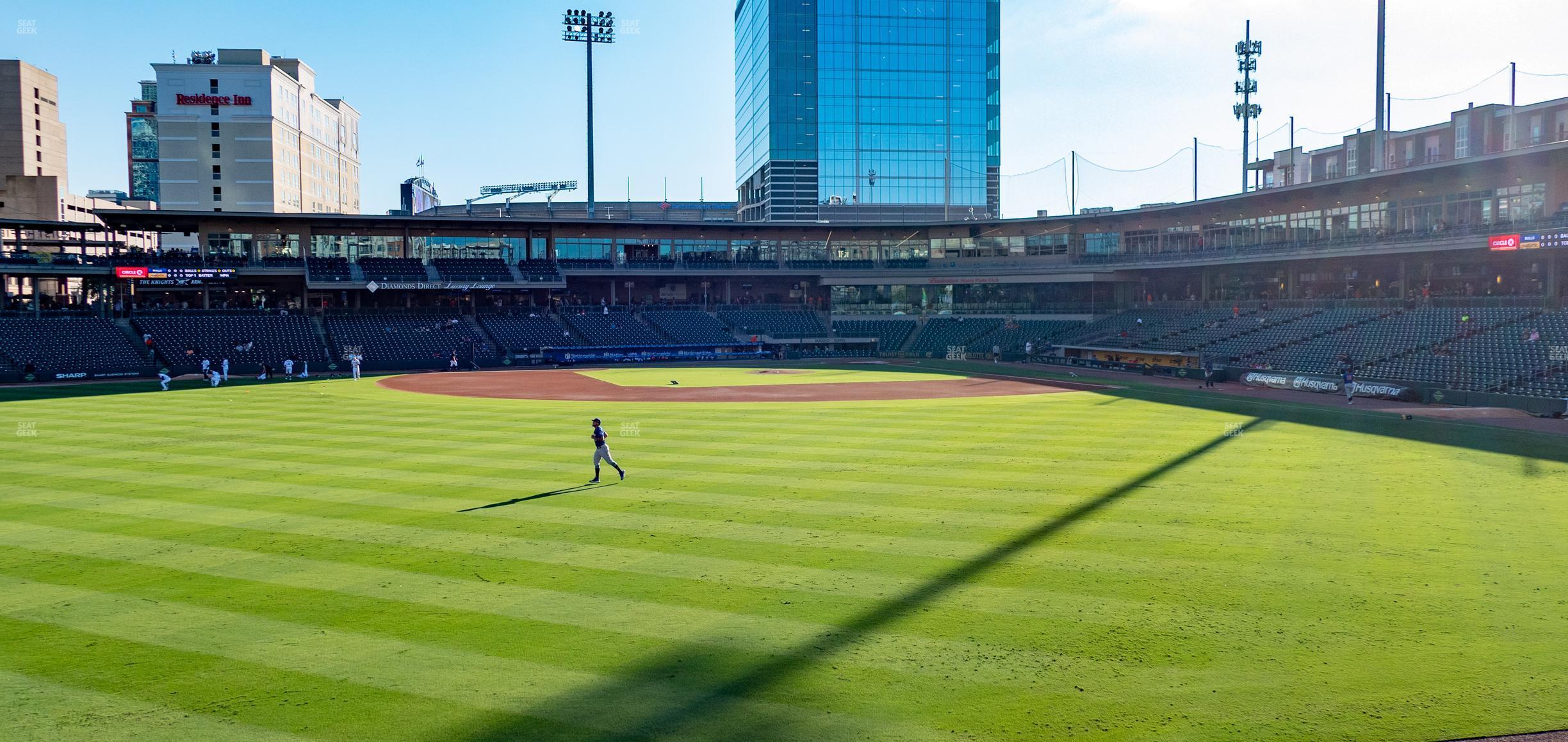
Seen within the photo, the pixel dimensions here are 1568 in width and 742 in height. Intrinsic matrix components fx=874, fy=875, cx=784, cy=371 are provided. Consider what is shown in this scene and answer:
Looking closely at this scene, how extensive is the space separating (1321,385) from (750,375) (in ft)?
106

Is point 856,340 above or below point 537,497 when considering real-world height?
above

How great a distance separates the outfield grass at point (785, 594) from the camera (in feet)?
29.1

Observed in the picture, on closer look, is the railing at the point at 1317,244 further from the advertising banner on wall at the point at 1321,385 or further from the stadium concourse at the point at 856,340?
the advertising banner on wall at the point at 1321,385

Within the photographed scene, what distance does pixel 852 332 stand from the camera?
83188 millimetres

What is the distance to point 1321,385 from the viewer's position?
43.8 meters

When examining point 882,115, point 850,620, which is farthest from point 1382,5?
point 882,115

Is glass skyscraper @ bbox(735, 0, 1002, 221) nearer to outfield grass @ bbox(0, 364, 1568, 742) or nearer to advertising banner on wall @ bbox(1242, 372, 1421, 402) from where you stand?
advertising banner on wall @ bbox(1242, 372, 1421, 402)

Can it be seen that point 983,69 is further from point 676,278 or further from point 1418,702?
point 1418,702

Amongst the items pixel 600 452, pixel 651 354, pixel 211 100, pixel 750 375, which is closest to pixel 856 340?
pixel 651 354

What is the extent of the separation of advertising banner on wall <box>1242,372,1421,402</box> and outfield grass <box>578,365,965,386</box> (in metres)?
17.3

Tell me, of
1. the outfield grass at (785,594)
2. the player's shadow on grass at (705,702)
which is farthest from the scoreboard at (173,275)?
the player's shadow on grass at (705,702)

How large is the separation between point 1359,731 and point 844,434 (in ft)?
65.7

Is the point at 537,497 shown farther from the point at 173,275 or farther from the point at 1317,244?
the point at 173,275

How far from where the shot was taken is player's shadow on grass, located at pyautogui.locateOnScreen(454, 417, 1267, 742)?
8.41 metres
